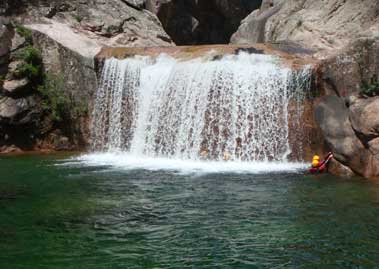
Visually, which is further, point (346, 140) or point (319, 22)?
point (319, 22)

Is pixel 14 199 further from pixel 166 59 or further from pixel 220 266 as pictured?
pixel 166 59

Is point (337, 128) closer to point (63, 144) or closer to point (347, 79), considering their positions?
point (347, 79)

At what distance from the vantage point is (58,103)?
18.8 m

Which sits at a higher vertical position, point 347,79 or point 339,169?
point 347,79

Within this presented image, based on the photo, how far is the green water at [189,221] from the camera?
702 cm

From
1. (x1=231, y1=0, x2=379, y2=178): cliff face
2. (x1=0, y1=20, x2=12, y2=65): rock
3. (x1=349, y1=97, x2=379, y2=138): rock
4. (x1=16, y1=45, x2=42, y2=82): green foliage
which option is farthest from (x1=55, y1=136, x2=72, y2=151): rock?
(x1=349, y1=97, x2=379, y2=138): rock

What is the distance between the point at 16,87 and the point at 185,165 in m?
6.89

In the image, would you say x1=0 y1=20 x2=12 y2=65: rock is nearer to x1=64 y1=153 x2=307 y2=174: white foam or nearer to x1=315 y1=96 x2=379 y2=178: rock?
x1=64 y1=153 x2=307 y2=174: white foam

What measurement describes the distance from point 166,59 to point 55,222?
33.0 feet

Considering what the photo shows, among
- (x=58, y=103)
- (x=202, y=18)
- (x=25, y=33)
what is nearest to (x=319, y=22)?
(x=58, y=103)

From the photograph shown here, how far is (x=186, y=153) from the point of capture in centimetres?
1599

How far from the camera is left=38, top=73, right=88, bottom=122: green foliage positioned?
18844mm

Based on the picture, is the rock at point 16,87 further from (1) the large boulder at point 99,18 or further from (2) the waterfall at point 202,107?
(1) the large boulder at point 99,18

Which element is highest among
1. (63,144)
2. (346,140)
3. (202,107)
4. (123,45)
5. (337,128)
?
(123,45)
